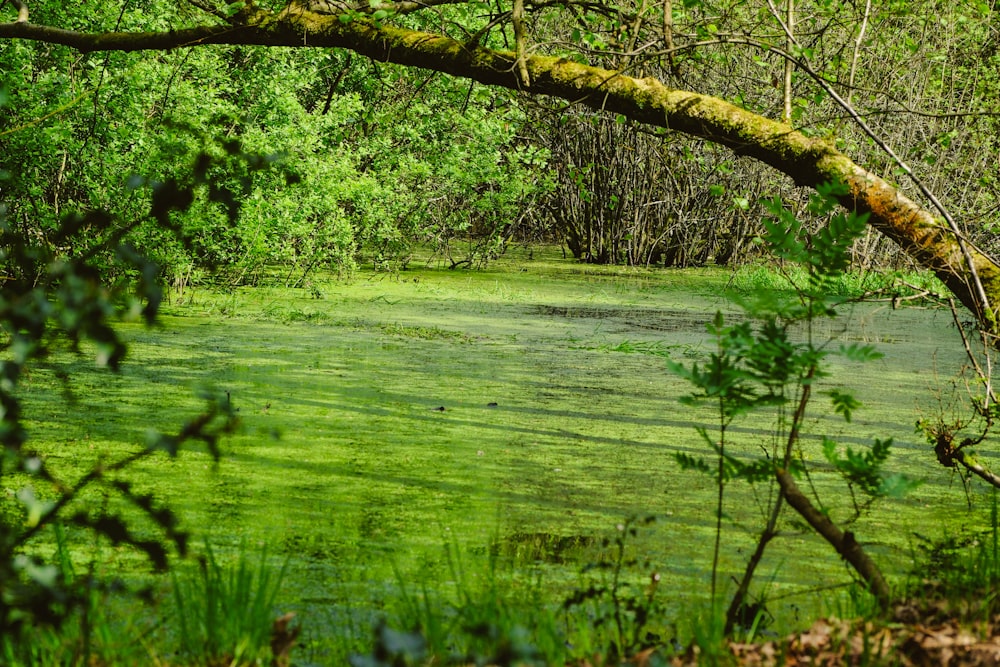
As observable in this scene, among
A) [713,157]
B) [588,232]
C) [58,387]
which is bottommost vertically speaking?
[58,387]

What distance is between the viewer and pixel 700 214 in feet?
42.5

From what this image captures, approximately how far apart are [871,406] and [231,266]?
4571 mm

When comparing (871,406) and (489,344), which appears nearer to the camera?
(871,406)

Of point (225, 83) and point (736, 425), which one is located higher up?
point (225, 83)

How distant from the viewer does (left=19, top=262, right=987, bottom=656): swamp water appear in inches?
129

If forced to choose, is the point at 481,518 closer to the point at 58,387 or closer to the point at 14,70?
the point at 58,387

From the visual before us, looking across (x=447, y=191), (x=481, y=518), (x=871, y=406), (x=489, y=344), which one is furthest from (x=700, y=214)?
(x=481, y=518)

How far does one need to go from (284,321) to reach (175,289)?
1.06 meters

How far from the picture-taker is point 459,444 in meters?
4.82

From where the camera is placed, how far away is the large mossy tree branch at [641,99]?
3518mm

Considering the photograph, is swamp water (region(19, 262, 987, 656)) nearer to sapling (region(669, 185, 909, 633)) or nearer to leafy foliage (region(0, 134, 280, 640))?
sapling (region(669, 185, 909, 633))

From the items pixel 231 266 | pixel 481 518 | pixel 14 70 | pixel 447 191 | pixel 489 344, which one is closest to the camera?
pixel 481 518

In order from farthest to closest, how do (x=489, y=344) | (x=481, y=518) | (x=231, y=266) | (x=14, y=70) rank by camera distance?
1. (x=231, y=266)
2. (x=489, y=344)
3. (x=14, y=70)
4. (x=481, y=518)

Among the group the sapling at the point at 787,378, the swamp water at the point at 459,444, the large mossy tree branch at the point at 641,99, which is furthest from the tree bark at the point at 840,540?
the large mossy tree branch at the point at 641,99
